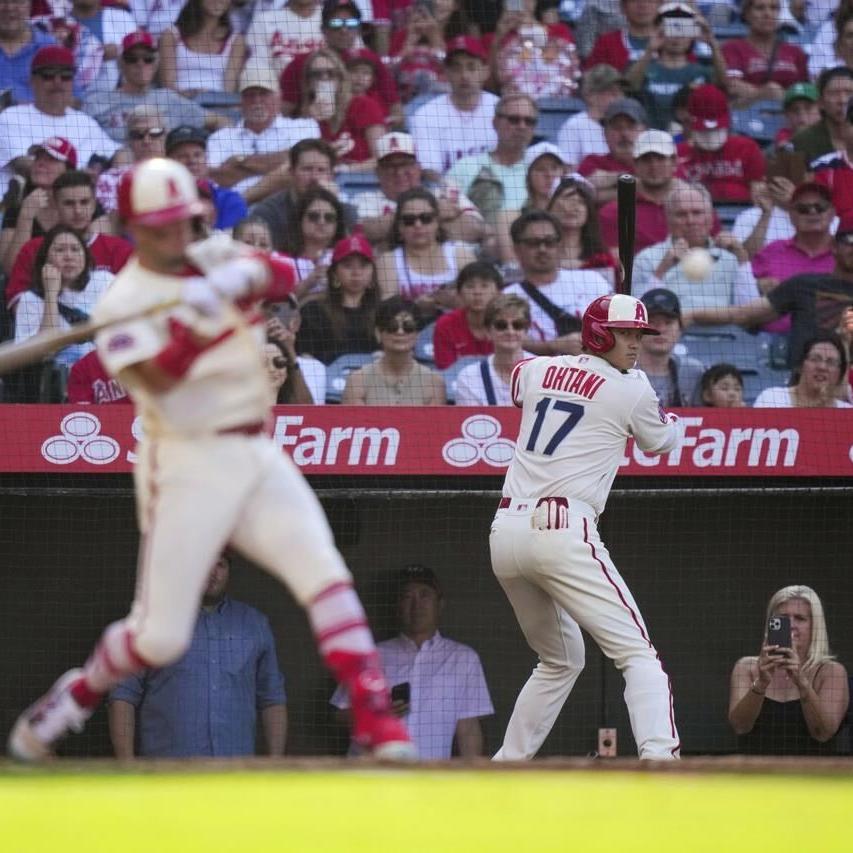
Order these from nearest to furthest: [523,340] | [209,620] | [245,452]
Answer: [245,452] < [209,620] < [523,340]

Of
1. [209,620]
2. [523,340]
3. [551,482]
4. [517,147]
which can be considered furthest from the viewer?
[517,147]

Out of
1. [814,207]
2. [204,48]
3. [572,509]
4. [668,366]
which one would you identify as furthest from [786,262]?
[204,48]

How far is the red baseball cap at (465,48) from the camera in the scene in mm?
10242

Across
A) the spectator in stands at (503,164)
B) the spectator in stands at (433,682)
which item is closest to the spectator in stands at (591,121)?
the spectator in stands at (503,164)

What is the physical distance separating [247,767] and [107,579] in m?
3.65

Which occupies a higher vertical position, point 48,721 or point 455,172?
point 455,172

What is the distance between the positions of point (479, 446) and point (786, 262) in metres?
3.01

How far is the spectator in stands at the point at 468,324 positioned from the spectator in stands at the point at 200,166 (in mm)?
1538

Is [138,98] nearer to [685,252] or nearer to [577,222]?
[577,222]

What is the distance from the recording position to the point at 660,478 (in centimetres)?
782

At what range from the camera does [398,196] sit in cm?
937

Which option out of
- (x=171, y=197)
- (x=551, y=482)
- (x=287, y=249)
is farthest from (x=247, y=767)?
(x=287, y=249)

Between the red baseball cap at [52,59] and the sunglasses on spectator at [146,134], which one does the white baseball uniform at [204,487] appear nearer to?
the sunglasses on spectator at [146,134]

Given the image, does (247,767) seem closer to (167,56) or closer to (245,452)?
(245,452)
